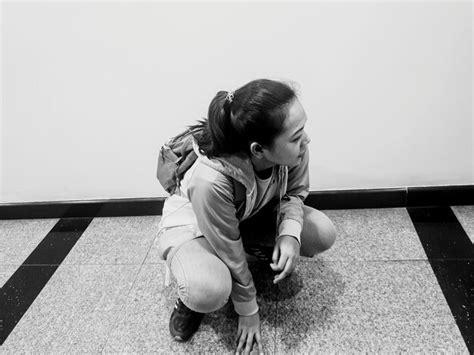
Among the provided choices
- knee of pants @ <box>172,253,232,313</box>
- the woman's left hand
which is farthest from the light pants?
the woman's left hand

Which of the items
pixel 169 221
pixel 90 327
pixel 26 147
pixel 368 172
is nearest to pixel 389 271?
pixel 368 172

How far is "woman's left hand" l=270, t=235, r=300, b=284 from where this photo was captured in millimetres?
1188

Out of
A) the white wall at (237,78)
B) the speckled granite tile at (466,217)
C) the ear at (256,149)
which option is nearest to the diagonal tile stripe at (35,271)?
the white wall at (237,78)

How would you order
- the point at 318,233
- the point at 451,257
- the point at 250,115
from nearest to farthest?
the point at 250,115 < the point at 318,233 < the point at 451,257

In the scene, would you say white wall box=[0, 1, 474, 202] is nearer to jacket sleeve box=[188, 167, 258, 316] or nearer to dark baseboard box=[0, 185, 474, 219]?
dark baseboard box=[0, 185, 474, 219]

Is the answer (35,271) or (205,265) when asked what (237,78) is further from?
(35,271)

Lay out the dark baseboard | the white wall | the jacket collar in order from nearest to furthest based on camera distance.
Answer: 1. the jacket collar
2. the white wall
3. the dark baseboard

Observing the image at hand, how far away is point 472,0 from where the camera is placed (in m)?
1.39

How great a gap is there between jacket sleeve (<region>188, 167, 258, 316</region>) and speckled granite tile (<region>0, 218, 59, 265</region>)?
94cm

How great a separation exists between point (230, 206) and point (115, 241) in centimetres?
79

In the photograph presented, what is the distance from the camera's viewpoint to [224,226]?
3.76ft

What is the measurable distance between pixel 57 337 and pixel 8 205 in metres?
0.79

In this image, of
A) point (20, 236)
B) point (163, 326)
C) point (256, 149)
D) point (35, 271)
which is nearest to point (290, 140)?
point (256, 149)

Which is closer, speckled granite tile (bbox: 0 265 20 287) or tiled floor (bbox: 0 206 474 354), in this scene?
tiled floor (bbox: 0 206 474 354)
